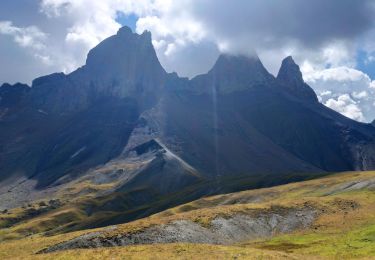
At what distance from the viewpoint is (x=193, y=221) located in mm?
85000

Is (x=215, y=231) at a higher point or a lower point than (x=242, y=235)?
higher

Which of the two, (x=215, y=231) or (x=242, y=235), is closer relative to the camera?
(x=215, y=231)

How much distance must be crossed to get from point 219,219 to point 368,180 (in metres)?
61.8

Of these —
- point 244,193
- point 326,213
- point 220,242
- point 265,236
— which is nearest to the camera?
point 220,242

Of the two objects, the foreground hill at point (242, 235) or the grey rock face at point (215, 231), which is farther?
the grey rock face at point (215, 231)

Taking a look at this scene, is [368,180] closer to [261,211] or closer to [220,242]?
[261,211]

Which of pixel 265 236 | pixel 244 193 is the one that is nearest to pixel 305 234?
Answer: pixel 265 236

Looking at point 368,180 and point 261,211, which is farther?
point 368,180

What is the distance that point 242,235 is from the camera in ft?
281

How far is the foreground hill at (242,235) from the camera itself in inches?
2237

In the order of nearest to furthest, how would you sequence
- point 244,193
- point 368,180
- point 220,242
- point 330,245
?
1. point 330,245
2. point 220,242
3. point 368,180
4. point 244,193

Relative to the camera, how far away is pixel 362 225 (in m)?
82.8

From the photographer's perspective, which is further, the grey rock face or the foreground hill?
the grey rock face

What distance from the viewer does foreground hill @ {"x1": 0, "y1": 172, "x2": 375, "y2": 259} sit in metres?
56.8
